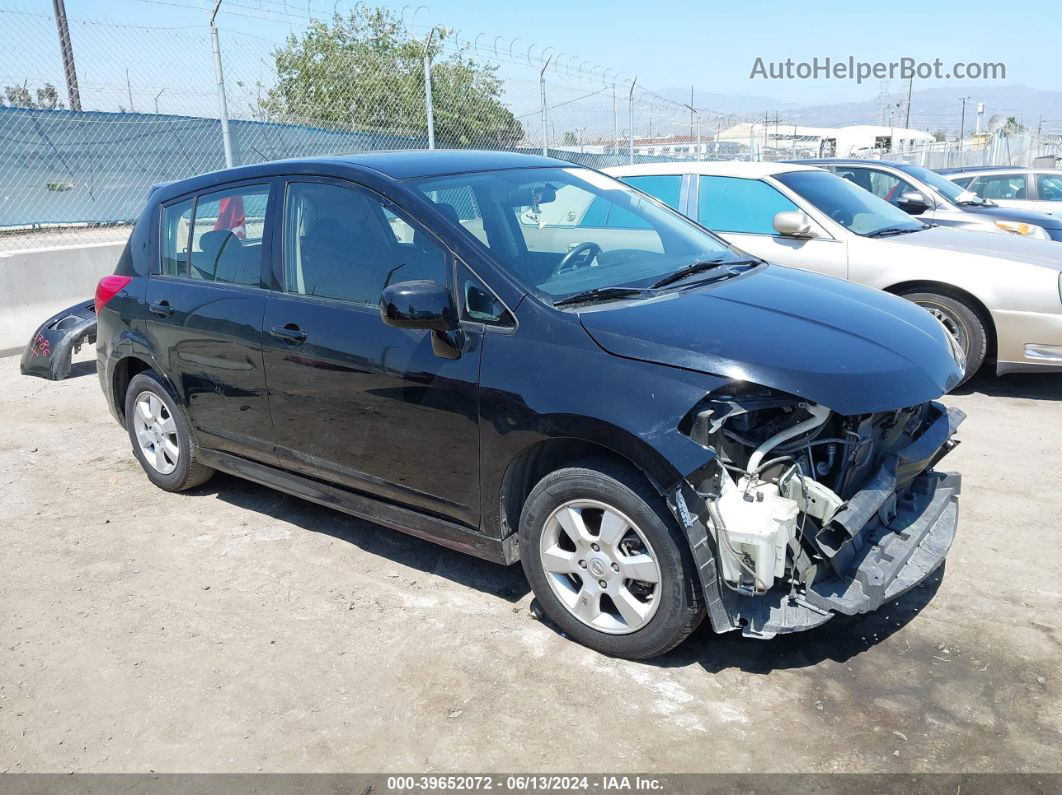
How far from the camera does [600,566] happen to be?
322 centimetres

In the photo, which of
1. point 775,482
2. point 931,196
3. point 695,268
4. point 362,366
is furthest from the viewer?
point 931,196

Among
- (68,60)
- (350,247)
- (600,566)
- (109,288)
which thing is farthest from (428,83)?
(600,566)

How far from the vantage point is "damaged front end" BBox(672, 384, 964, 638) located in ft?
9.57

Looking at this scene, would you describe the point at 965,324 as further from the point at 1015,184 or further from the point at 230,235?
the point at 1015,184

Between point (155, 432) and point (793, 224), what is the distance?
4.58 metres

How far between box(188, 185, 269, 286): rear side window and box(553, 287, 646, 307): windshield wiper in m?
1.66

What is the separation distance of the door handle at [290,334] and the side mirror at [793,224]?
13.2 ft

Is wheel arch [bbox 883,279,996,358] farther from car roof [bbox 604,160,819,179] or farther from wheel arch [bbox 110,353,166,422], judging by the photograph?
wheel arch [bbox 110,353,166,422]

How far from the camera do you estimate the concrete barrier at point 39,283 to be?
332 inches

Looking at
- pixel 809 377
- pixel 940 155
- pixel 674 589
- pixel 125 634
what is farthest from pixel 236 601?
pixel 940 155

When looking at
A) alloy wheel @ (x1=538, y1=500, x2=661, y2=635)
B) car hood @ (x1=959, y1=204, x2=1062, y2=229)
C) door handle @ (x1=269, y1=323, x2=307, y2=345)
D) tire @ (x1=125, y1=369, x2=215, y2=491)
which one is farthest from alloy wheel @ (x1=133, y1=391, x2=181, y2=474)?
car hood @ (x1=959, y1=204, x2=1062, y2=229)

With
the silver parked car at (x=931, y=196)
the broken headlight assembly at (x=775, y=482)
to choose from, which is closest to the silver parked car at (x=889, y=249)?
the silver parked car at (x=931, y=196)

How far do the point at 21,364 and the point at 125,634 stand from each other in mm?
5273

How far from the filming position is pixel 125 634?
3695 millimetres
